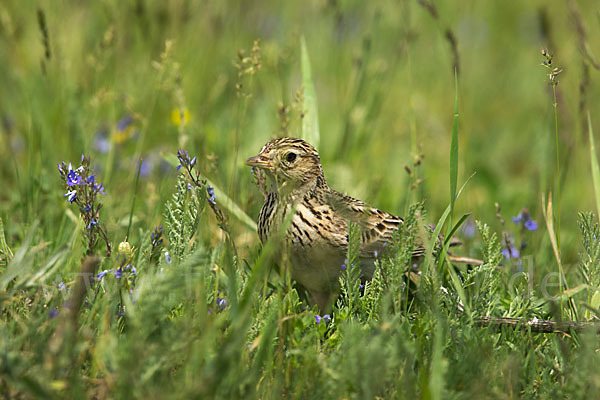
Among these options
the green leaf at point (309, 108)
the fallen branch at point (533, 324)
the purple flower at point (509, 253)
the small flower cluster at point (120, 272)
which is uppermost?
the green leaf at point (309, 108)

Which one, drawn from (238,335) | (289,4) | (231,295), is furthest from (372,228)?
(289,4)

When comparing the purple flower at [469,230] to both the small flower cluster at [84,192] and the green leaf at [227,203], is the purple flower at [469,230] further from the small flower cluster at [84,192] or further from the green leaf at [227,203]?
the small flower cluster at [84,192]

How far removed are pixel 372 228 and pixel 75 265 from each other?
5.25ft

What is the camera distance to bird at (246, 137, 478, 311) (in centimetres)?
375

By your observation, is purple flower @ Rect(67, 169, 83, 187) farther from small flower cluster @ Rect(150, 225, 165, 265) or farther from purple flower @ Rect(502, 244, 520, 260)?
purple flower @ Rect(502, 244, 520, 260)

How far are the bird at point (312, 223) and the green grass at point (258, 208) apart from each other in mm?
163

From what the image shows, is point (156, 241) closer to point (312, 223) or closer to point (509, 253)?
point (312, 223)

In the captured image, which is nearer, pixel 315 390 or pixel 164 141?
pixel 315 390

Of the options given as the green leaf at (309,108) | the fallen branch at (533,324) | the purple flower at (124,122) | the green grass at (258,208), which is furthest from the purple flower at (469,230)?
the purple flower at (124,122)

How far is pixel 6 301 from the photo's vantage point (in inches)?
112

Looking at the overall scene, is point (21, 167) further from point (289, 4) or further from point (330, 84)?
point (289, 4)

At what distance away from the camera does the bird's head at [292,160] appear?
398 centimetres

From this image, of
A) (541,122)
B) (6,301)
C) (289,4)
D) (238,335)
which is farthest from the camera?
(289,4)

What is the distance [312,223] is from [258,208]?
85cm
